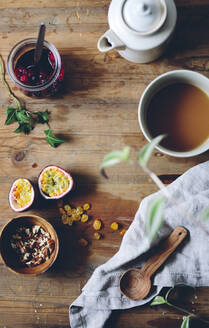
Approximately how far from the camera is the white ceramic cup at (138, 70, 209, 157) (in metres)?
1.08

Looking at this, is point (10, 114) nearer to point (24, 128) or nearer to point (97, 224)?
point (24, 128)

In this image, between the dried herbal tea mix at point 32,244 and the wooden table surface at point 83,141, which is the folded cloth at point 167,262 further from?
the dried herbal tea mix at point 32,244

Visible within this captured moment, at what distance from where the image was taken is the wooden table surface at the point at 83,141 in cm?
125

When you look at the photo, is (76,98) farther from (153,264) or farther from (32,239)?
(153,264)

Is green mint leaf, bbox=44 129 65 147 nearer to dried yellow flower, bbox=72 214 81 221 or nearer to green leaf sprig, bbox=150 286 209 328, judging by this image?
dried yellow flower, bbox=72 214 81 221

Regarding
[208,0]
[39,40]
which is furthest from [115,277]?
[208,0]

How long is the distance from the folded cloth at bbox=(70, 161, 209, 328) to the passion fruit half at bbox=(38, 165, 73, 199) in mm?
256

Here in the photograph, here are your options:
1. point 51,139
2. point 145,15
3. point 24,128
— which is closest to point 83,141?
point 51,139

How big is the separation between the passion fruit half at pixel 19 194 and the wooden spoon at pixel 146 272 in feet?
1.37

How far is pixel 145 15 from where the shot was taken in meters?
1.05

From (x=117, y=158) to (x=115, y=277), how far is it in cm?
66

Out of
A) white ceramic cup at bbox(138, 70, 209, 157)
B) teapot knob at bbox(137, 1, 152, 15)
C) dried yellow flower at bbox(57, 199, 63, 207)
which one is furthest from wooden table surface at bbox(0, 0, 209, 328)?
teapot knob at bbox(137, 1, 152, 15)

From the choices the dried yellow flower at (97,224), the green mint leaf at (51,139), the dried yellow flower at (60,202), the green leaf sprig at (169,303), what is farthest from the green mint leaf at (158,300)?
the green mint leaf at (51,139)

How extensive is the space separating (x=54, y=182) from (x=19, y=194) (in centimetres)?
13
